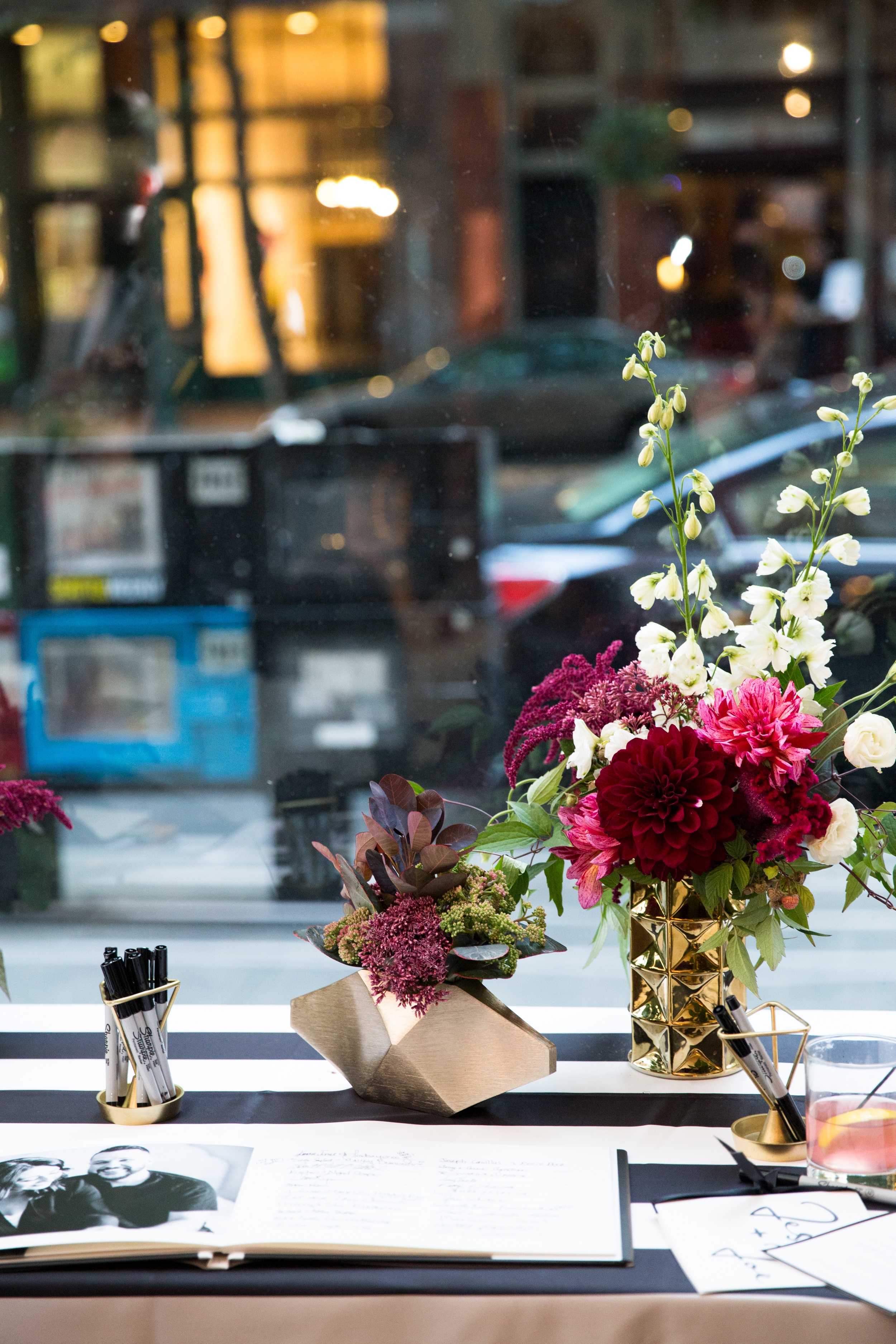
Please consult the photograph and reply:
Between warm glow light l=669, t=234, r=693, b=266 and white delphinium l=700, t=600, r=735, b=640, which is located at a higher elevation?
warm glow light l=669, t=234, r=693, b=266

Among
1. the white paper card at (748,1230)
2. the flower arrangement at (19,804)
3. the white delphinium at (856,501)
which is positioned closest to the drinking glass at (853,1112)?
the white paper card at (748,1230)

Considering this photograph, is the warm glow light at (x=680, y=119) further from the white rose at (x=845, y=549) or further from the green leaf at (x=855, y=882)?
the green leaf at (x=855, y=882)

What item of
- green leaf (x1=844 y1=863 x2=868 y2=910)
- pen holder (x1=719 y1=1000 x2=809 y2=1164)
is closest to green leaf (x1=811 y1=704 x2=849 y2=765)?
green leaf (x1=844 y1=863 x2=868 y2=910)

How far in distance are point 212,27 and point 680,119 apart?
87 cm

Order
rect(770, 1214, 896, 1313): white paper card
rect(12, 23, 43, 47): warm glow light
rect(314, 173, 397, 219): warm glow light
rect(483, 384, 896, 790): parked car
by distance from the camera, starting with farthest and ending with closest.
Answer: rect(12, 23, 43, 47): warm glow light
rect(314, 173, 397, 219): warm glow light
rect(483, 384, 896, 790): parked car
rect(770, 1214, 896, 1313): white paper card

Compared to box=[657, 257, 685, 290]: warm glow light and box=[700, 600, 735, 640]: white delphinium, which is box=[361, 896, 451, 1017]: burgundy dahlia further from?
box=[657, 257, 685, 290]: warm glow light

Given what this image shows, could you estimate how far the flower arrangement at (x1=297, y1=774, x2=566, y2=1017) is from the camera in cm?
103

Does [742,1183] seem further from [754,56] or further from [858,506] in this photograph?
[754,56]

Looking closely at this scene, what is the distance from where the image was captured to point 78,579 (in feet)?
7.89

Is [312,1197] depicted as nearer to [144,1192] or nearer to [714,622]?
[144,1192]

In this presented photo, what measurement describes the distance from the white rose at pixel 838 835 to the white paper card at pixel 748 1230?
255mm

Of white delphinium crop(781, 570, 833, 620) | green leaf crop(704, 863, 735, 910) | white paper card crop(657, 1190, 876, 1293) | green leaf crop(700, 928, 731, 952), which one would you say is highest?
white delphinium crop(781, 570, 833, 620)

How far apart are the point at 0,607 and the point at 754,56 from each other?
1.67m

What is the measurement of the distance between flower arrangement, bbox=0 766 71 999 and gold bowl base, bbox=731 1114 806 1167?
680 millimetres
